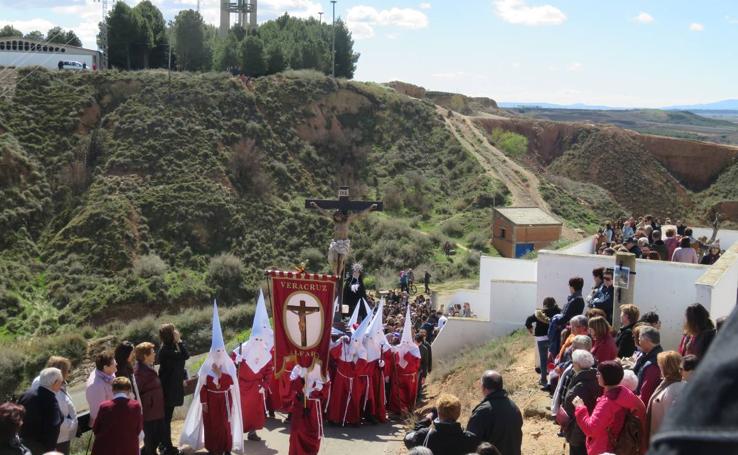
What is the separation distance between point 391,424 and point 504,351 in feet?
9.61

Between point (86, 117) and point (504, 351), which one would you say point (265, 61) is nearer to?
point (86, 117)

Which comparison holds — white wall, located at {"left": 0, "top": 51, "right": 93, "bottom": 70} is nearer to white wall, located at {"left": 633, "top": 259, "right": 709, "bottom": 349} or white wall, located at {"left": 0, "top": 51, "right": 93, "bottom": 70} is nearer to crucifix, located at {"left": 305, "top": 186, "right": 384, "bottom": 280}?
crucifix, located at {"left": 305, "top": 186, "right": 384, "bottom": 280}

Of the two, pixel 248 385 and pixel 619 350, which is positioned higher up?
pixel 619 350

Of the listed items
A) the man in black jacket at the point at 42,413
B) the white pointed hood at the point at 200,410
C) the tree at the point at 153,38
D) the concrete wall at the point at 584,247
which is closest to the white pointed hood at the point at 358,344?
the white pointed hood at the point at 200,410

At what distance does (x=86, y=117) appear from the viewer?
4759 centimetres

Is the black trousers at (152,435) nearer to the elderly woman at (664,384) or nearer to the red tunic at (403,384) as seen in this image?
the red tunic at (403,384)

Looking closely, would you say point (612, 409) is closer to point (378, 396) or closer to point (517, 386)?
point (517, 386)

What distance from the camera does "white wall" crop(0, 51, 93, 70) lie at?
52225mm

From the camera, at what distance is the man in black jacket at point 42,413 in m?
7.12

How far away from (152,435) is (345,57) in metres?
59.2

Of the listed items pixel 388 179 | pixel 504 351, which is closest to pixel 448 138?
pixel 388 179

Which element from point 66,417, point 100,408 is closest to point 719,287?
point 100,408

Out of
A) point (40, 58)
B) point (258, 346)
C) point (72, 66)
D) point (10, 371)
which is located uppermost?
point (40, 58)

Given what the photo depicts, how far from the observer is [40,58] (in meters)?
53.6
